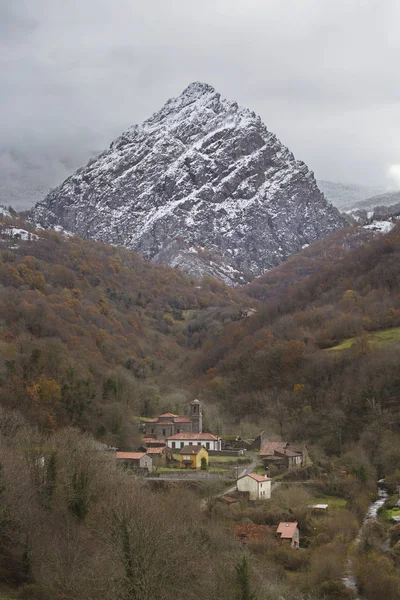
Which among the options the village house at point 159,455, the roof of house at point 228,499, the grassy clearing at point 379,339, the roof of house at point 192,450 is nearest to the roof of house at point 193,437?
the village house at point 159,455

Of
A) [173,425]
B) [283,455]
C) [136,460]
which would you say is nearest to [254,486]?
[136,460]

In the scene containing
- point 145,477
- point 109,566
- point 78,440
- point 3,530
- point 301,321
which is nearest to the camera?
point 109,566

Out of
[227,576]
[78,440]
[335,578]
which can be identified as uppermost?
[78,440]

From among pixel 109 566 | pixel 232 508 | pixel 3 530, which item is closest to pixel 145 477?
pixel 232 508

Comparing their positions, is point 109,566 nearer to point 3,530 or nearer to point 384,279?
point 3,530

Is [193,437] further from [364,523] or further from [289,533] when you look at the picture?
[289,533]

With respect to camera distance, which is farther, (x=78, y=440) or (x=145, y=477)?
(x=145, y=477)

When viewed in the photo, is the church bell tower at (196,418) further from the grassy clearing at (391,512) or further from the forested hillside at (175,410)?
the grassy clearing at (391,512)
